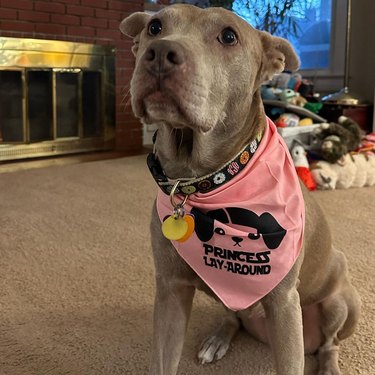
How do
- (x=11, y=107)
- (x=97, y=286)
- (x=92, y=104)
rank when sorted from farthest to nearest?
(x=92, y=104) < (x=11, y=107) < (x=97, y=286)

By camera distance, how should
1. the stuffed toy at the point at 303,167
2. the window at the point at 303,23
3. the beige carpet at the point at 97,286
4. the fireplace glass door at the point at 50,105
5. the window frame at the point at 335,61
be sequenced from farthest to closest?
the window frame at the point at 335,61 < the window at the point at 303,23 < the fireplace glass door at the point at 50,105 < the stuffed toy at the point at 303,167 < the beige carpet at the point at 97,286

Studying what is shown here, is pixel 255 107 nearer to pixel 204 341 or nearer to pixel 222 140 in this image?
pixel 222 140

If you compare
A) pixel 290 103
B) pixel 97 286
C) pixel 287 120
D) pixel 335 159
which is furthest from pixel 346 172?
→ pixel 97 286

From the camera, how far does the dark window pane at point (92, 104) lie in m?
4.11

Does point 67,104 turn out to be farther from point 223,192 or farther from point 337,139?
point 223,192

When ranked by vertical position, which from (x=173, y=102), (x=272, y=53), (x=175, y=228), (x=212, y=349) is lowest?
(x=212, y=349)

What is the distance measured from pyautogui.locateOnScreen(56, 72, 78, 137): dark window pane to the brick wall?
0.99 ft

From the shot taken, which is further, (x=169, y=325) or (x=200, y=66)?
(x=169, y=325)

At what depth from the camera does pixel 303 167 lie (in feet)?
9.53

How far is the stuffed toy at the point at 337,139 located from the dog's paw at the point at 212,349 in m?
1.83

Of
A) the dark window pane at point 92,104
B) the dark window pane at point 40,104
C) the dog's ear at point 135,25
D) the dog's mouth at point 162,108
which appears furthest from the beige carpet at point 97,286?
the dark window pane at point 92,104

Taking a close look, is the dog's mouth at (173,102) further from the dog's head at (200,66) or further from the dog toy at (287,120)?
the dog toy at (287,120)

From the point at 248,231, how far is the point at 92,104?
3.34m

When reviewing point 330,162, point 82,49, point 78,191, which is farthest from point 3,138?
point 330,162
